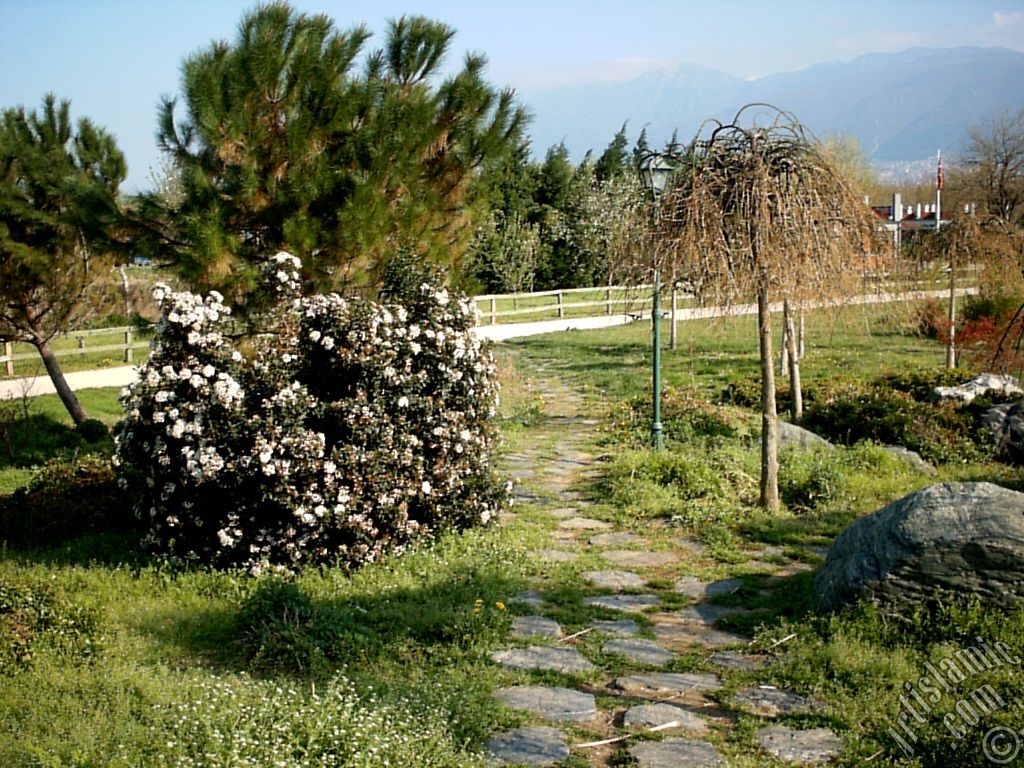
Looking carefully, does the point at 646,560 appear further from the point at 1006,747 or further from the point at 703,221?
the point at 1006,747

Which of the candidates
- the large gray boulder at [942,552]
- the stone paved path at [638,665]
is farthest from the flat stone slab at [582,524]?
the large gray boulder at [942,552]

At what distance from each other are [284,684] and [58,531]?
3840 mm

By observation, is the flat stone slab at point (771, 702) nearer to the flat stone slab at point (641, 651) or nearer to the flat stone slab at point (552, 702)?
the flat stone slab at point (641, 651)

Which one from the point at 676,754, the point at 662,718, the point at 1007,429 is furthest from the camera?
the point at 1007,429

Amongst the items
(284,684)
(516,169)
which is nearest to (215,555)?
(284,684)

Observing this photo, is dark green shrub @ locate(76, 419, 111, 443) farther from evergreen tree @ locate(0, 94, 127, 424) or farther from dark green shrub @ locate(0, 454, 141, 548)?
dark green shrub @ locate(0, 454, 141, 548)

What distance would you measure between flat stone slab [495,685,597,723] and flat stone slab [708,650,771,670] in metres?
0.80

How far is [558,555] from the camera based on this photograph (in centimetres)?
662

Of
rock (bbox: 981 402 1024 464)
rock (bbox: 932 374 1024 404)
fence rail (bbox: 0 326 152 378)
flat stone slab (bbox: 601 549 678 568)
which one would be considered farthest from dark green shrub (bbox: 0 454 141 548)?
rock (bbox: 932 374 1024 404)

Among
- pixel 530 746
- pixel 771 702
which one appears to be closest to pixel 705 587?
pixel 771 702

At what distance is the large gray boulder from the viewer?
4738mm

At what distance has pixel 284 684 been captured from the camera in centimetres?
426

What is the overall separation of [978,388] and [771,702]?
8051mm

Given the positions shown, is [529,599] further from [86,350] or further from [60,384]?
[86,350]
